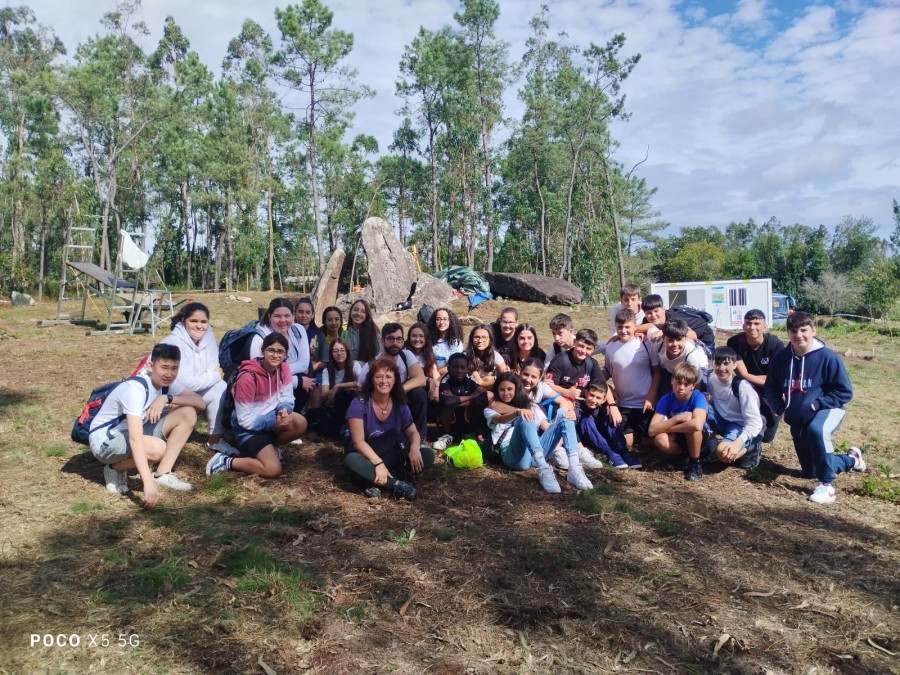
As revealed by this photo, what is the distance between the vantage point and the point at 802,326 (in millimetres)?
4500

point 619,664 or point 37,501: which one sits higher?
point 37,501

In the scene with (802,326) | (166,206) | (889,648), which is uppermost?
(166,206)

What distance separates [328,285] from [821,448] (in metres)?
10.1

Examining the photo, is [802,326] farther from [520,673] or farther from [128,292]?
[128,292]

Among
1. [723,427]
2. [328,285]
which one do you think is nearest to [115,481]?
[723,427]

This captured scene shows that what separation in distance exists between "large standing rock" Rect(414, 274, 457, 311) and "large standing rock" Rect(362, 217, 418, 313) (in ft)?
0.93

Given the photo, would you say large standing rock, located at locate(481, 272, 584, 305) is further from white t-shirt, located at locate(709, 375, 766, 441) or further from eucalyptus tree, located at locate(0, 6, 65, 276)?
eucalyptus tree, located at locate(0, 6, 65, 276)

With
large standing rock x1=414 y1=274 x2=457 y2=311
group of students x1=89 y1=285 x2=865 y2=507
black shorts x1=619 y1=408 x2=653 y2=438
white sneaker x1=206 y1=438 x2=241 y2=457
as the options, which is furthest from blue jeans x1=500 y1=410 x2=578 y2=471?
large standing rock x1=414 y1=274 x2=457 y2=311

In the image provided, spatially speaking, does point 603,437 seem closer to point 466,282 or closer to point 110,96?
point 466,282

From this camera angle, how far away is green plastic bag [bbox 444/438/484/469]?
4.68 meters

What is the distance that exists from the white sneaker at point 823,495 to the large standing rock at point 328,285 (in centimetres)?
991

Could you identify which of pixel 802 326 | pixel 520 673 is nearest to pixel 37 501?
pixel 520 673

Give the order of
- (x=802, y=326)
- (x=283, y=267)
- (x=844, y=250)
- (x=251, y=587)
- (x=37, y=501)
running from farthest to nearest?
(x=844, y=250) < (x=283, y=267) < (x=802, y=326) < (x=37, y=501) < (x=251, y=587)

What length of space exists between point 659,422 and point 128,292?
10460mm
